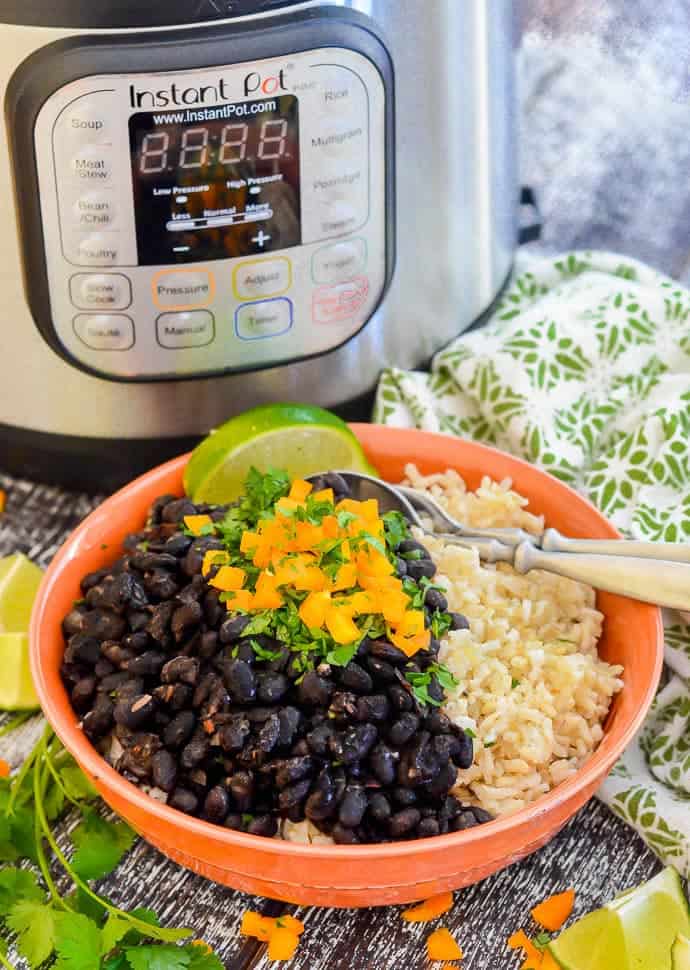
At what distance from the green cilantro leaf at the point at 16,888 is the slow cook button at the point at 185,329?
1.47ft

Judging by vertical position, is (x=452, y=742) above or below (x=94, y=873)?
above

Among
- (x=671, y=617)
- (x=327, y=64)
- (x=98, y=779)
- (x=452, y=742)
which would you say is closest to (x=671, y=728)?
(x=671, y=617)

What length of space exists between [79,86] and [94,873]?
1.91 ft

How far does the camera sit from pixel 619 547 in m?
0.94

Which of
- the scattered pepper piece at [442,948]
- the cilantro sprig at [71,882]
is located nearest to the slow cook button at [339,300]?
the cilantro sprig at [71,882]

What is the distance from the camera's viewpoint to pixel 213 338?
106cm

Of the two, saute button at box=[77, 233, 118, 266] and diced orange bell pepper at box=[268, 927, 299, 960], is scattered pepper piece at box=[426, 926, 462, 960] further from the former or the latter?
saute button at box=[77, 233, 118, 266]

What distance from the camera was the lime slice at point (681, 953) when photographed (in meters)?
0.79

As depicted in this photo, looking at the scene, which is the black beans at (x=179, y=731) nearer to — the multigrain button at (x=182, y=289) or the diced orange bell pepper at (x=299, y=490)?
the diced orange bell pepper at (x=299, y=490)

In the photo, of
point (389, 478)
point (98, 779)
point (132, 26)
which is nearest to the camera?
point (98, 779)

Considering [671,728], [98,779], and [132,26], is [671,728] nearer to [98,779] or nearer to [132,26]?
[98,779]

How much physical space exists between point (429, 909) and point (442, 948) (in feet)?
0.10

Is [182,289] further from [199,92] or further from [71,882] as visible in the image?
[71,882]

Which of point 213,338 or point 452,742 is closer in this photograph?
point 452,742
